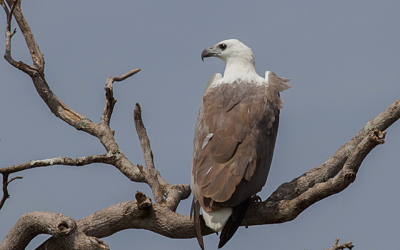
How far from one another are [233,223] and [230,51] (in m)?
2.87

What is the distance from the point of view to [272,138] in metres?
5.18

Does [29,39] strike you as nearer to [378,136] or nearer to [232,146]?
[232,146]

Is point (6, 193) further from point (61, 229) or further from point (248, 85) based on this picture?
point (248, 85)

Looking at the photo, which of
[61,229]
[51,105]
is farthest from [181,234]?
[51,105]

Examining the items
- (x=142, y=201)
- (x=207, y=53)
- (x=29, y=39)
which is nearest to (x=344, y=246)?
(x=142, y=201)

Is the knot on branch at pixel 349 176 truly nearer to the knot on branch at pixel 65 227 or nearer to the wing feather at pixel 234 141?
the wing feather at pixel 234 141

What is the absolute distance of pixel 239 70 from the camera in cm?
618

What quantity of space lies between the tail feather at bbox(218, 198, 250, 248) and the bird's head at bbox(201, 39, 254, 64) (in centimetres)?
252

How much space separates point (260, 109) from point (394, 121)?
1.34m

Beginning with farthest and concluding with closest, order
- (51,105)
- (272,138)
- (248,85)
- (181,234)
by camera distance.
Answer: (51,105)
(248,85)
(272,138)
(181,234)

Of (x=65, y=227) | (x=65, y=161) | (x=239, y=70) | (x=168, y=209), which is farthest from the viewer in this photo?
(x=239, y=70)

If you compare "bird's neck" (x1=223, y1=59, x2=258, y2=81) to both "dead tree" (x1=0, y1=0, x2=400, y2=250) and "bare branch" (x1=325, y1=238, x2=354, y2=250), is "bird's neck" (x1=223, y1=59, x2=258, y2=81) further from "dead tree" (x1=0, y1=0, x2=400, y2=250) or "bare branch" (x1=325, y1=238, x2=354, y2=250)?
"bare branch" (x1=325, y1=238, x2=354, y2=250)

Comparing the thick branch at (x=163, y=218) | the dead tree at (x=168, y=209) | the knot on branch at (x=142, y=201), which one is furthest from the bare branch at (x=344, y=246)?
the knot on branch at (x=142, y=201)

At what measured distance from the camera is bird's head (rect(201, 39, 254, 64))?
6383mm
